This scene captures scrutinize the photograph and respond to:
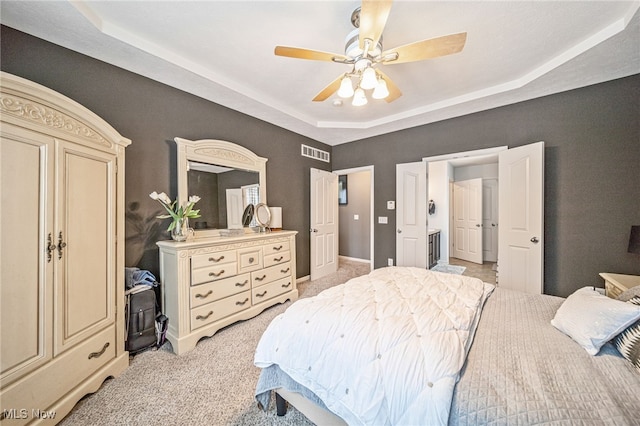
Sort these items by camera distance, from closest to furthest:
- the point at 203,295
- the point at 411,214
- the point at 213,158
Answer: the point at 203,295 → the point at 213,158 → the point at 411,214

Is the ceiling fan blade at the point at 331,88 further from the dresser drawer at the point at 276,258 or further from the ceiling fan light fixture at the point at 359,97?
the dresser drawer at the point at 276,258

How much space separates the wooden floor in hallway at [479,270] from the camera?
429cm

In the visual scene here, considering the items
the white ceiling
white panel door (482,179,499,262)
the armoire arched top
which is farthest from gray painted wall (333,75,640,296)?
the armoire arched top

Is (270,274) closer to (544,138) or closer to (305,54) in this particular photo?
(305,54)

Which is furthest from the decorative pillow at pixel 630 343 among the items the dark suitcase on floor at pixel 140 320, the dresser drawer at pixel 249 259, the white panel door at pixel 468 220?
the white panel door at pixel 468 220

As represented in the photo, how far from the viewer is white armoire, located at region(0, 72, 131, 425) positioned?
122 centimetres

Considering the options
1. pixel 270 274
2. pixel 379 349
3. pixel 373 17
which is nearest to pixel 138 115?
pixel 270 274

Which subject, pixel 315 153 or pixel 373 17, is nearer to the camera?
pixel 373 17

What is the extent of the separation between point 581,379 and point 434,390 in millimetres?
570

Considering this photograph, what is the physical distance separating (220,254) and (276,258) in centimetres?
78

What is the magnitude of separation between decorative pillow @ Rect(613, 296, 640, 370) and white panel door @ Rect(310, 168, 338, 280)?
3434mm

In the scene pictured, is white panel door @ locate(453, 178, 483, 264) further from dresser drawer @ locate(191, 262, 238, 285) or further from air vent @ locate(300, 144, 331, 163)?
dresser drawer @ locate(191, 262, 238, 285)

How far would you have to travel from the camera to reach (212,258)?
2.29 meters

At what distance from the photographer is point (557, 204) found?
2.68m
